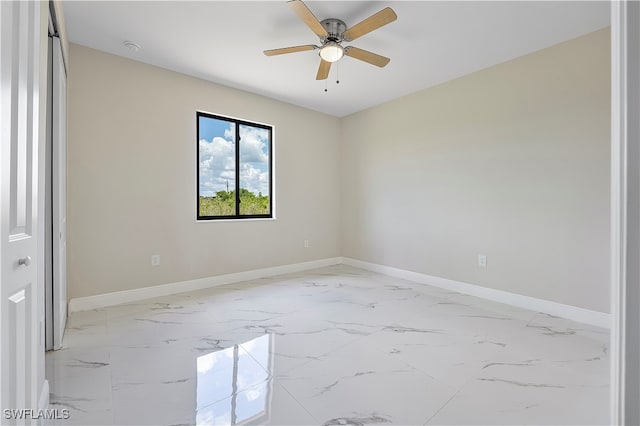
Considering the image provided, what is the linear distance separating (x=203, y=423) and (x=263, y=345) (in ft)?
2.65

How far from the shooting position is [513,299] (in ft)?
10.3

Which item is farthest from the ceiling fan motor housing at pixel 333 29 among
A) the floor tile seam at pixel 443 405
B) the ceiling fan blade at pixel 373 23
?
the floor tile seam at pixel 443 405

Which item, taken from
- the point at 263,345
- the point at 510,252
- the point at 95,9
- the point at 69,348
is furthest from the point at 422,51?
the point at 69,348

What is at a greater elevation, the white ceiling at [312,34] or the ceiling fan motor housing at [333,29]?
the white ceiling at [312,34]

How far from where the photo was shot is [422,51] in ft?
9.77

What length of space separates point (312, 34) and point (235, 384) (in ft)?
9.51

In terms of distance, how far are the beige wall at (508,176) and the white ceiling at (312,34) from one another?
0.30 metres

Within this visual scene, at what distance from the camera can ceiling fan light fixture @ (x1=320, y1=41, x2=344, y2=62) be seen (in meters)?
2.50

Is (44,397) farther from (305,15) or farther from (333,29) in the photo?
(333,29)

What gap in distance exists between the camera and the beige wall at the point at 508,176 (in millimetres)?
2670

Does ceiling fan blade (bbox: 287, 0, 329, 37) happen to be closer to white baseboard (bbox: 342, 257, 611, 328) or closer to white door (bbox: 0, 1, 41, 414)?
white door (bbox: 0, 1, 41, 414)

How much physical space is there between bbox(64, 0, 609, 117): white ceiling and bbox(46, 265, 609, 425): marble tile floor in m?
2.60

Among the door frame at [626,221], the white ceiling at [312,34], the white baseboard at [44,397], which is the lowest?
the white baseboard at [44,397]

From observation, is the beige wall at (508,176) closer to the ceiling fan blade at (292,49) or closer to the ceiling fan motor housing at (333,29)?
the ceiling fan motor housing at (333,29)
